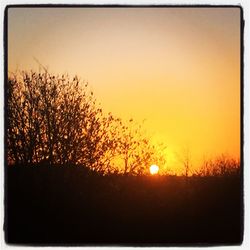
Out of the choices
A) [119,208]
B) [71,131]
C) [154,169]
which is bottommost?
[119,208]

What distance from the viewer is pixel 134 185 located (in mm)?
3617

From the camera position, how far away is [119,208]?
3611mm

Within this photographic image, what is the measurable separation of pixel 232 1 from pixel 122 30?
0.53 metres

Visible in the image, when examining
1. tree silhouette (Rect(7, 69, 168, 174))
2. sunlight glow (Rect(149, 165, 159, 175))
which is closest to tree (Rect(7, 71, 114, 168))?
tree silhouette (Rect(7, 69, 168, 174))

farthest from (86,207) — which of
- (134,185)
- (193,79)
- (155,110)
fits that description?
(193,79)

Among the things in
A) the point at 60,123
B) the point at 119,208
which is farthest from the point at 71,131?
the point at 119,208

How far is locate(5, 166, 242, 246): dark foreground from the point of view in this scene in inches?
141

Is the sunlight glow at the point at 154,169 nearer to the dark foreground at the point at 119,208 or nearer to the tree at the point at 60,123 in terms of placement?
the dark foreground at the point at 119,208

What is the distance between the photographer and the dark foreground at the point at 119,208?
11.7 feet

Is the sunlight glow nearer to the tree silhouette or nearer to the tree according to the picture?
the tree silhouette

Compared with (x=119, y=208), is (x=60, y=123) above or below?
above

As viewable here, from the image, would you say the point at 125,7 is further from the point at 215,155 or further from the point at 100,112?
the point at 215,155

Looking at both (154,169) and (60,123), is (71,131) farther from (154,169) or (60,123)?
(154,169)

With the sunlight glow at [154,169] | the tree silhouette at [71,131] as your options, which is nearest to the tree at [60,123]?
the tree silhouette at [71,131]
